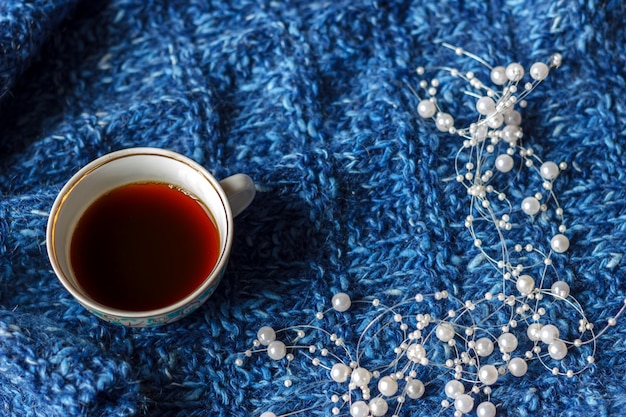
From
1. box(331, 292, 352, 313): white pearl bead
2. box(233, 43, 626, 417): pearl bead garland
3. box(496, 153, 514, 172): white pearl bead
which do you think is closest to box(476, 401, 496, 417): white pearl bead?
box(233, 43, 626, 417): pearl bead garland

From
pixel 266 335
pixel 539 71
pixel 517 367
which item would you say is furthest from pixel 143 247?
pixel 539 71

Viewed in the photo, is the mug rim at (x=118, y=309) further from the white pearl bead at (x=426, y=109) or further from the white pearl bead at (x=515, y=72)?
the white pearl bead at (x=515, y=72)

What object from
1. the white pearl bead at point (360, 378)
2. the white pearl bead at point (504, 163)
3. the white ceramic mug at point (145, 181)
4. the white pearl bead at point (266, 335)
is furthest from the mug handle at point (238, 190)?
the white pearl bead at point (504, 163)

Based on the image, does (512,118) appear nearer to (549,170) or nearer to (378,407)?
(549,170)

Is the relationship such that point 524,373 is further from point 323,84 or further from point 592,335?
point 323,84

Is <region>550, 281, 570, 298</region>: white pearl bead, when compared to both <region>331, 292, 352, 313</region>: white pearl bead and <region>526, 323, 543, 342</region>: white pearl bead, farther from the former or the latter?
<region>331, 292, 352, 313</region>: white pearl bead
